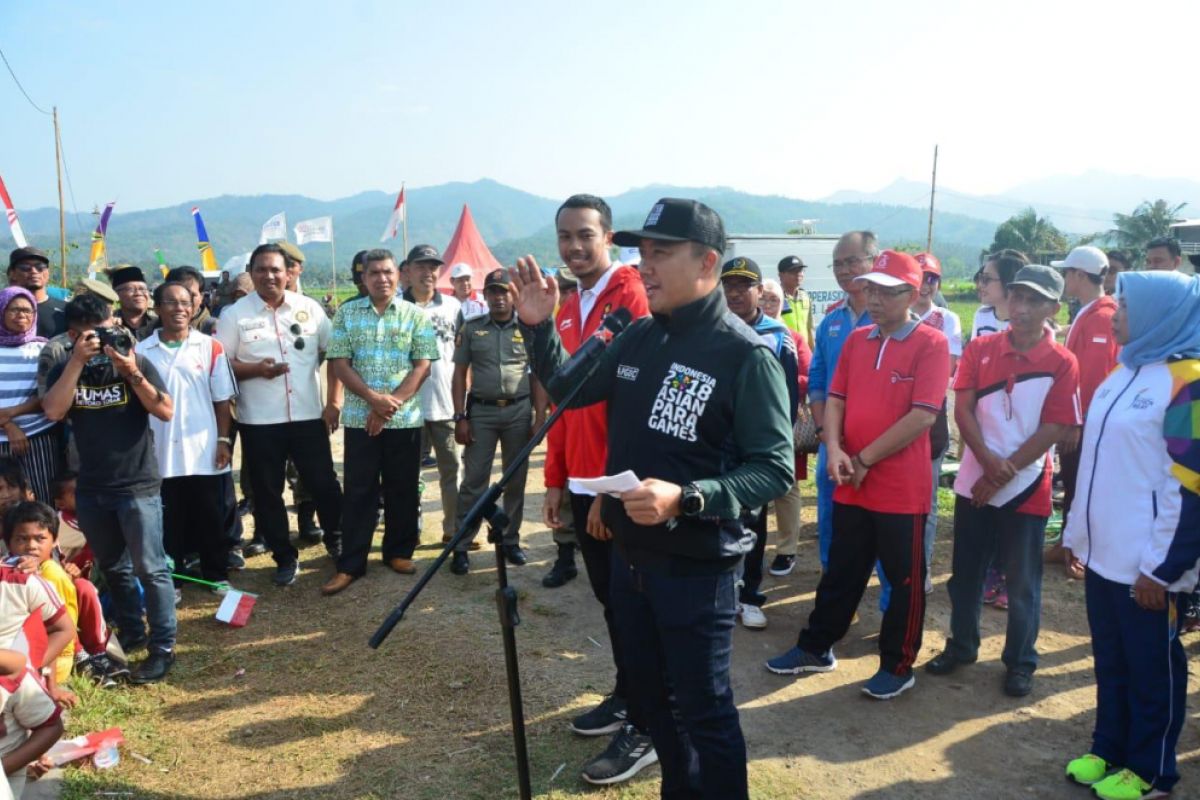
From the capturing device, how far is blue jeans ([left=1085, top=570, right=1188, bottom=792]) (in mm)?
3039

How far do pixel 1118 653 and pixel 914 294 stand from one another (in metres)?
1.82

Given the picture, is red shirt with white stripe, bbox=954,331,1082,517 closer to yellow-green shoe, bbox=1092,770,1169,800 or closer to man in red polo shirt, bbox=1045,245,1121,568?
yellow-green shoe, bbox=1092,770,1169,800

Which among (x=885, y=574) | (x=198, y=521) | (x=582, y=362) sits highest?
(x=582, y=362)

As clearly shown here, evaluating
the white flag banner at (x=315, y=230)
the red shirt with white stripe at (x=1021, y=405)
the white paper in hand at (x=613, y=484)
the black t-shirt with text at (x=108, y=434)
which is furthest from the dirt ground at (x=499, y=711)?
the white flag banner at (x=315, y=230)

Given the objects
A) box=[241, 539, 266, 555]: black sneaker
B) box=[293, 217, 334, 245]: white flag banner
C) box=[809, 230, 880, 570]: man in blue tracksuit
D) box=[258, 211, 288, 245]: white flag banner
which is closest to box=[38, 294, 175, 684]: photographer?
box=[241, 539, 266, 555]: black sneaker

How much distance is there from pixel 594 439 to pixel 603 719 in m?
1.32

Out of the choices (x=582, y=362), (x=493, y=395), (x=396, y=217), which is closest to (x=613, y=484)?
(x=582, y=362)

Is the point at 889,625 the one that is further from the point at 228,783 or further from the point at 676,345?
the point at 228,783

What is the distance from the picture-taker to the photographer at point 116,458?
4.23m

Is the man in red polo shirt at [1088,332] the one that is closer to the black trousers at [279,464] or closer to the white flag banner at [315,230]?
the black trousers at [279,464]

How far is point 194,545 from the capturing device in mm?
5590

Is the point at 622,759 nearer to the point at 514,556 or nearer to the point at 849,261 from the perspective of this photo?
the point at 514,556

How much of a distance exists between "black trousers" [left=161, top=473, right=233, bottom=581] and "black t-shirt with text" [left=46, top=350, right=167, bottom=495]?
98cm

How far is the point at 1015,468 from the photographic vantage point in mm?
3969
